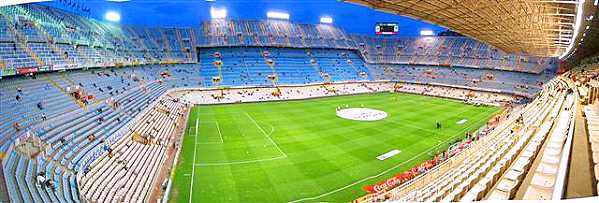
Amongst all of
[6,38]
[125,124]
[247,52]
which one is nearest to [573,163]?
[125,124]

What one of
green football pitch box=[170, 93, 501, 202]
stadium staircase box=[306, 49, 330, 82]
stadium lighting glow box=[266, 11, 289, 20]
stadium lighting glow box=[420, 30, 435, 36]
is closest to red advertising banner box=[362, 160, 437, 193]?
green football pitch box=[170, 93, 501, 202]

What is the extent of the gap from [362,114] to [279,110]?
9056 mm

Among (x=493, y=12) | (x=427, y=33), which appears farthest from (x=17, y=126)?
(x=427, y=33)

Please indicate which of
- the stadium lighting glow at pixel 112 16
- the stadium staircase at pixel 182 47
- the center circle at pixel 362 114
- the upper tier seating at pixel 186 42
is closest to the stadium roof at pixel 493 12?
the center circle at pixel 362 114

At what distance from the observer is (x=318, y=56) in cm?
6694

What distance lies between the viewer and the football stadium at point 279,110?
1071 cm

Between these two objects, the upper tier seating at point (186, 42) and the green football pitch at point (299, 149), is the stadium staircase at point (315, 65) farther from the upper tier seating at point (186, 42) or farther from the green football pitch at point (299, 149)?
the green football pitch at point (299, 149)

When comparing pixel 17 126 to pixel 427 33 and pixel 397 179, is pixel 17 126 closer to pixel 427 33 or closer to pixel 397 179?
pixel 397 179

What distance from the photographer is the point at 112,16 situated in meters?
52.9

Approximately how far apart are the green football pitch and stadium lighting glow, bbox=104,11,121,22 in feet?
81.4

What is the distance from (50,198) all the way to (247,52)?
52182 millimetres

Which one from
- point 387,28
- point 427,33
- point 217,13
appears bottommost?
point 427,33

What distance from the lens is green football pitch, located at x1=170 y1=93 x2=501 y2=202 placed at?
17109 millimetres

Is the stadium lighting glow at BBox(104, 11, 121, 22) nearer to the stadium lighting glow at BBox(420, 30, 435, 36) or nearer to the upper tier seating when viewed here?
the upper tier seating
